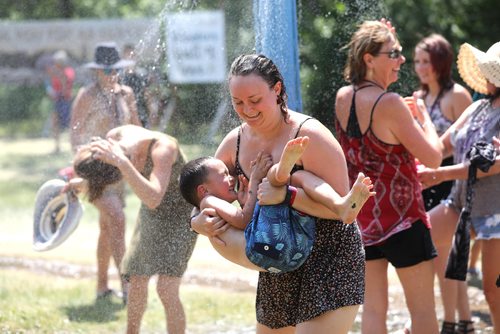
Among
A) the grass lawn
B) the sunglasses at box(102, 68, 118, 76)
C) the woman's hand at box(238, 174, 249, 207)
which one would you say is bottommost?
the grass lawn

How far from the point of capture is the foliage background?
6.68 metres

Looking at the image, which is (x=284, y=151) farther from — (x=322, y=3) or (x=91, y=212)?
(x=91, y=212)

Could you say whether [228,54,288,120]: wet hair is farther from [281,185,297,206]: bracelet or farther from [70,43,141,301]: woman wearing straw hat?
[70,43,141,301]: woman wearing straw hat

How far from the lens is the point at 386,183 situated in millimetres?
4902

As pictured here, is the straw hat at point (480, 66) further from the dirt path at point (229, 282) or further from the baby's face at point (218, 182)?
the baby's face at point (218, 182)

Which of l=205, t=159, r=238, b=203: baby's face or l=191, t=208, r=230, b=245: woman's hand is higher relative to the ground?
l=205, t=159, r=238, b=203: baby's face

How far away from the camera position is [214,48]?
1562 centimetres

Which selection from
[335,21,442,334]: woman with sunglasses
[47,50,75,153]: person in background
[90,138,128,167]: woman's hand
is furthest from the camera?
[47,50,75,153]: person in background

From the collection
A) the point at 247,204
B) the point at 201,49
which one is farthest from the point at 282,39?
the point at 201,49

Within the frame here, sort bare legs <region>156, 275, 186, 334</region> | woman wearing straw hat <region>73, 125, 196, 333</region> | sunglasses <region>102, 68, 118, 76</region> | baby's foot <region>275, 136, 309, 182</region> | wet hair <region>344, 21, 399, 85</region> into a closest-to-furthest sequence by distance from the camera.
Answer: baby's foot <region>275, 136, 309, 182</region> < wet hair <region>344, 21, 399, 85</region> < woman wearing straw hat <region>73, 125, 196, 333</region> < bare legs <region>156, 275, 186, 334</region> < sunglasses <region>102, 68, 118, 76</region>

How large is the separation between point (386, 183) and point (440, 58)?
189 centimetres

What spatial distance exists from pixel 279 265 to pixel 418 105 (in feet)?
5.66

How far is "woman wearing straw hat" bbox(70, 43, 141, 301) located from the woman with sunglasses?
1.88m

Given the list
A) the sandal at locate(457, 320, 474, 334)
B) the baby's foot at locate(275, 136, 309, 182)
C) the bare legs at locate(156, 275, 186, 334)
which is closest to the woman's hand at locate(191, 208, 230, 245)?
the baby's foot at locate(275, 136, 309, 182)
